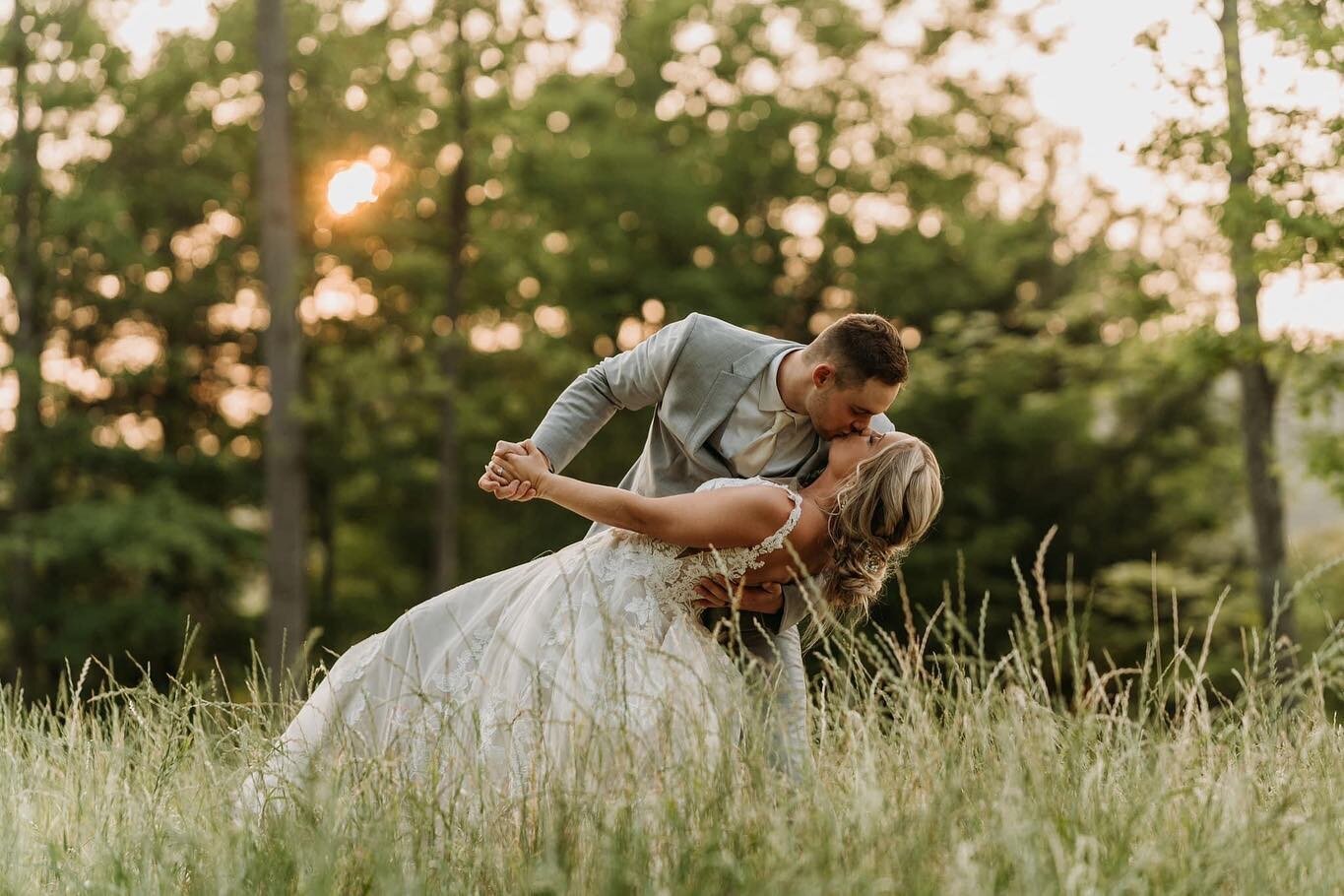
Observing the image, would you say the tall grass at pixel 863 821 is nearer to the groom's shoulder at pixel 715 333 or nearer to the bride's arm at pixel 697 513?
the bride's arm at pixel 697 513

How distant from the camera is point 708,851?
9.49 ft

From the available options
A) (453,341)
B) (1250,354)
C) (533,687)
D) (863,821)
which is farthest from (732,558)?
(453,341)

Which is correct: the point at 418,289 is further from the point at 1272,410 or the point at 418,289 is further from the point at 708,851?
the point at 708,851

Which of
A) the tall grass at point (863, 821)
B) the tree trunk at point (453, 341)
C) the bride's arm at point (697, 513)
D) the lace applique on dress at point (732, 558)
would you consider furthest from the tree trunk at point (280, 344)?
the tall grass at point (863, 821)

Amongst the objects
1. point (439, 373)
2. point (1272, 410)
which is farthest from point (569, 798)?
point (439, 373)

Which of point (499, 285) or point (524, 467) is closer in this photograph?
point (524, 467)

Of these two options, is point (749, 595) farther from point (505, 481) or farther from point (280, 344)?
point (280, 344)

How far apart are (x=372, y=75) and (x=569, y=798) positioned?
1707cm

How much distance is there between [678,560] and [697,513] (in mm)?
277

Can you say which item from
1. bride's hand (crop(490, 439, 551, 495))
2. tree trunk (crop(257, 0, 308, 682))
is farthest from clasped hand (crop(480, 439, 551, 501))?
tree trunk (crop(257, 0, 308, 682))

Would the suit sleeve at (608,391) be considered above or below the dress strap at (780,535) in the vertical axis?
above

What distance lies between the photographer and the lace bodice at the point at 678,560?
3971 mm

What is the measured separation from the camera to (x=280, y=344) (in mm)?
15109

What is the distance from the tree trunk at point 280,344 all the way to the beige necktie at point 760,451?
10781mm
